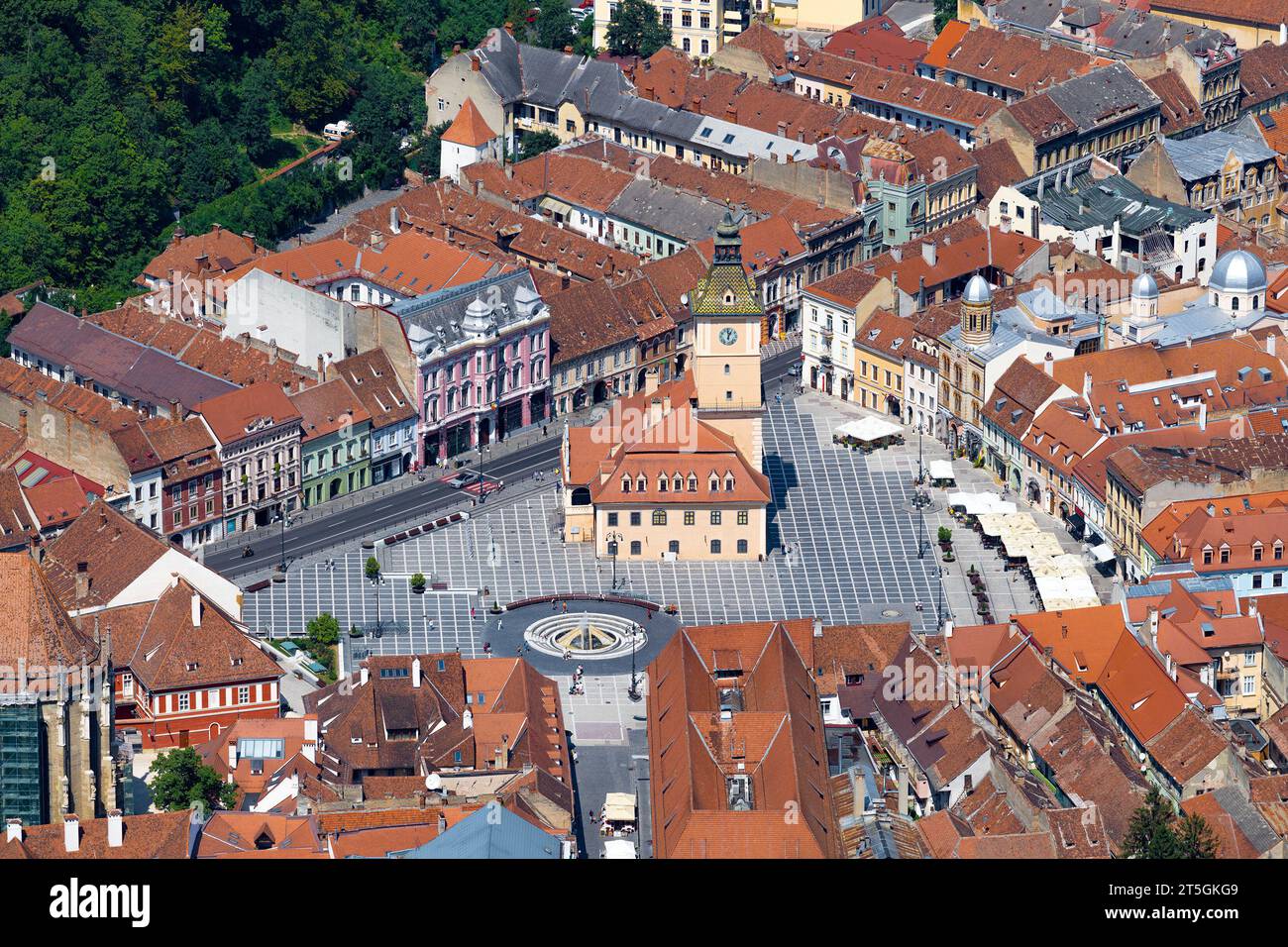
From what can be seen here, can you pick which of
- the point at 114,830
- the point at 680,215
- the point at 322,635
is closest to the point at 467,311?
the point at 680,215

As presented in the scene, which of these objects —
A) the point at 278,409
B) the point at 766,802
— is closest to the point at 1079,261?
the point at 278,409

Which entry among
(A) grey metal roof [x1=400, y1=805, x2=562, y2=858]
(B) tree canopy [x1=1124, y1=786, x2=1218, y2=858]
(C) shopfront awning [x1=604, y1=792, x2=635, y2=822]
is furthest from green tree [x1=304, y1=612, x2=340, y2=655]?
(B) tree canopy [x1=1124, y1=786, x2=1218, y2=858]

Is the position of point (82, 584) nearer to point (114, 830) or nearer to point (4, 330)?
point (114, 830)

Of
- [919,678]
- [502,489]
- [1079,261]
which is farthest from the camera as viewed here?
[1079,261]

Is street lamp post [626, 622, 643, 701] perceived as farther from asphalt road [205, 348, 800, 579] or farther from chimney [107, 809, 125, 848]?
chimney [107, 809, 125, 848]

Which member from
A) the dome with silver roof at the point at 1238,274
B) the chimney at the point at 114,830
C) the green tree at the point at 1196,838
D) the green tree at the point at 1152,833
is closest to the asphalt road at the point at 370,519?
the chimney at the point at 114,830

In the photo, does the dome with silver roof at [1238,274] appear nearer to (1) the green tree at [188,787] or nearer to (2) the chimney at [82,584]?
(2) the chimney at [82,584]
